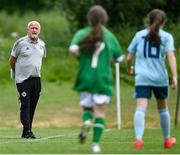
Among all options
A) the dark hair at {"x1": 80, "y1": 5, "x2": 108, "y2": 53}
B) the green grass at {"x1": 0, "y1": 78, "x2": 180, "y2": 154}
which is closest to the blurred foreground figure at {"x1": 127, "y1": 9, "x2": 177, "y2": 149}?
the dark hair at {"x1": 80, "y1": 5, "x2": 108, "y2": 53}

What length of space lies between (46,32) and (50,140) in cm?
2851

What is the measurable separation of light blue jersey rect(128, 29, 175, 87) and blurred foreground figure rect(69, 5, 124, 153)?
885 millimetres

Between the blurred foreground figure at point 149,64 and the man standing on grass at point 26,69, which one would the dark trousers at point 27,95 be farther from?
the blurred foreground figure at point 149,64

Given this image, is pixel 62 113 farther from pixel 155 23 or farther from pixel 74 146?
pixel 155 23

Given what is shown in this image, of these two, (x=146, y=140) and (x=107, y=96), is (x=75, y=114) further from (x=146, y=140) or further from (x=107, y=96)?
(x=107, y=96)

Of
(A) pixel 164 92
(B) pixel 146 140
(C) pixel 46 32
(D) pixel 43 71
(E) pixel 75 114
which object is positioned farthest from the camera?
(C) pixel 46 32

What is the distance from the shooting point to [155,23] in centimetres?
1454

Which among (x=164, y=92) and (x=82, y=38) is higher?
(x=82, y=38)

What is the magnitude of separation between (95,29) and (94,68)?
576 millimetres

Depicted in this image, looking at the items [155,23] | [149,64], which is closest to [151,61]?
[149,64]

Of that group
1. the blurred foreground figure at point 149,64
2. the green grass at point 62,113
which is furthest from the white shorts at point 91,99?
the green grass at point 62,113

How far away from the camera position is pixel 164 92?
48.6 feet

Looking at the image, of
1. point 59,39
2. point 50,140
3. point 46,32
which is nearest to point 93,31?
point 50,140

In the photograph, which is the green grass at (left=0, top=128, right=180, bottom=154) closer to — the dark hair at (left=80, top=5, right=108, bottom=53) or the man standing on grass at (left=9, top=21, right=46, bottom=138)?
the man standing on grass at (left=9, top=21, right=46, bottom=138)
